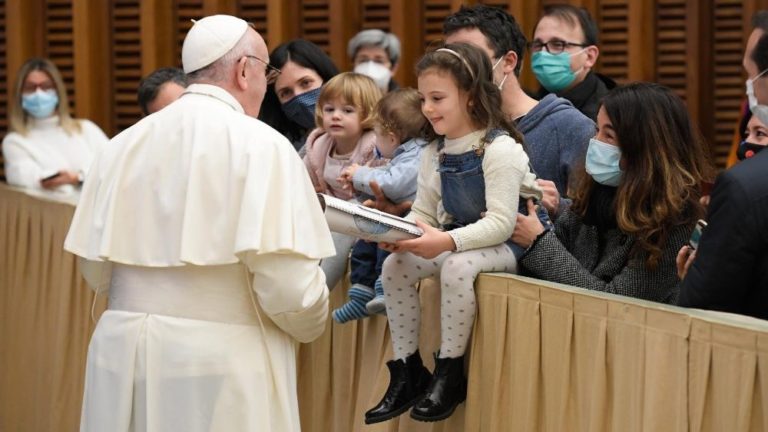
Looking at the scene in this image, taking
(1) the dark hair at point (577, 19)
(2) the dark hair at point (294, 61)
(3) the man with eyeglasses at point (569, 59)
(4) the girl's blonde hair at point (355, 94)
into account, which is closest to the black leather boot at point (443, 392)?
(4) the girl's blonde hair at point (355, 94)

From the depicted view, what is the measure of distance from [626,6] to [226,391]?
507 centimetres

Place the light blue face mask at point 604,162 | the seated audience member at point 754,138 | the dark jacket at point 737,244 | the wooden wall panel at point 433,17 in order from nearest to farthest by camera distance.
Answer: the dark jacket at point 737,244 → the light blue face mask at point 604,162 → the seated audience member at point 754,138 → the wooden wall panel at point 433,17

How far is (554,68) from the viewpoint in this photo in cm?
522

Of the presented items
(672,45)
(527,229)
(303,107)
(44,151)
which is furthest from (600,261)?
(44,151)

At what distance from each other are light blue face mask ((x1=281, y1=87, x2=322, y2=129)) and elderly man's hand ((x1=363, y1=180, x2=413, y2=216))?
3.67 ft

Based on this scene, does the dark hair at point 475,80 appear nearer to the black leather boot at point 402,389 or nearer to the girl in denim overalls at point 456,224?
the girl in denim overalls at point 456,224

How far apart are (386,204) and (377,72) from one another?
222 cm

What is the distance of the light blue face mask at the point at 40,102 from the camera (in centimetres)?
827

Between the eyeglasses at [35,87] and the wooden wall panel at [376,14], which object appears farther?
the wooden wall panel at [376,14]

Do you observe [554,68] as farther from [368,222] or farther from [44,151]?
[44,151]

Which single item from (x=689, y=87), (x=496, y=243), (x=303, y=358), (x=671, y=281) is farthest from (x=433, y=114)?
(x=689, y=87)

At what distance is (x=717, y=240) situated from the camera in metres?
3.25

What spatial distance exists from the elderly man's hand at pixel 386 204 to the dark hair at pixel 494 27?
0.59m

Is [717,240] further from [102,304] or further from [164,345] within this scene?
[102,304]
